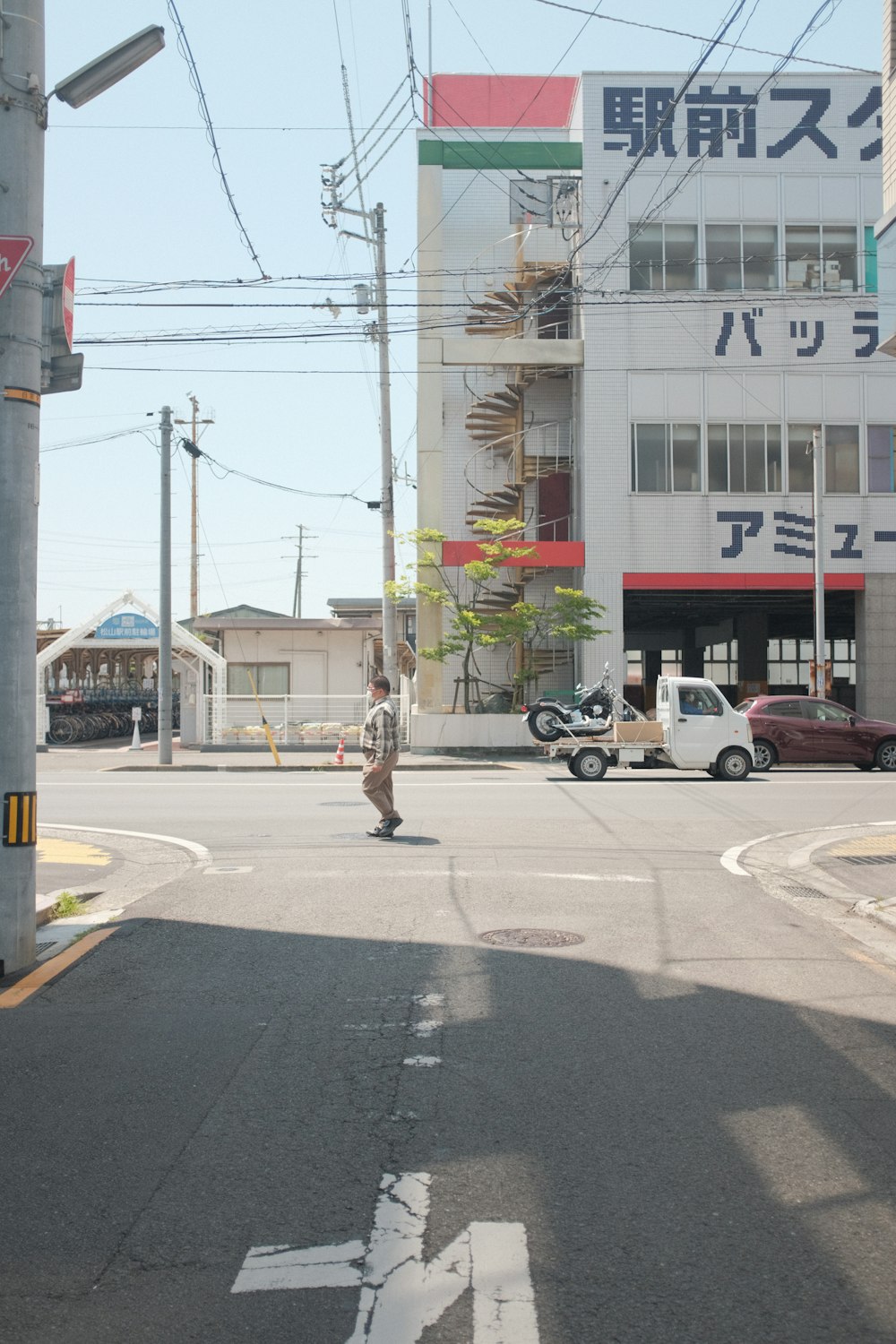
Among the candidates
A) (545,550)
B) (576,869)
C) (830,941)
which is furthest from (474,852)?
(545,550)

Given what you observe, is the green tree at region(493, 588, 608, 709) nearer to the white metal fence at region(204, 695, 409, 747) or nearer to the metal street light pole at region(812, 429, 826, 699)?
the white metal fence at region(204, 695, 409, 747)

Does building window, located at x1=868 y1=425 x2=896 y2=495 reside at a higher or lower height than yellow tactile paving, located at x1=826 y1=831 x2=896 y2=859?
higher

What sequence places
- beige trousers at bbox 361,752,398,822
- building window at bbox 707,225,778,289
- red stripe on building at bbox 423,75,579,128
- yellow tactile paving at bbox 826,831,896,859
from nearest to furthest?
1. yellow tactile paving at bbox 826,831,896,859
2. beige trousers at bbox 361,752,398,822
3. building window at bbox 707,225,778,289
4. red stripe on building at bbox 423,75,579,128

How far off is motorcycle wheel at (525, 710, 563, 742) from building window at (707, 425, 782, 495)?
12799 millimetres

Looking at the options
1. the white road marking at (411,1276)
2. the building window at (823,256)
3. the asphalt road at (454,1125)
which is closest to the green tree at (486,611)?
the building window at (823,256)

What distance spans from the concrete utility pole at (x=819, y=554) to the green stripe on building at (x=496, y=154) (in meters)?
11.1

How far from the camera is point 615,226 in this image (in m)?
32.8

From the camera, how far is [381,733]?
13695 millimetres

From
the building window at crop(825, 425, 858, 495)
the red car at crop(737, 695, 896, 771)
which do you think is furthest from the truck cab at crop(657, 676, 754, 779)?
the building window at crop(825, 425, 858, 495)

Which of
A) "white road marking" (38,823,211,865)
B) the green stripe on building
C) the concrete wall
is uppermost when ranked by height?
the green stripe on building

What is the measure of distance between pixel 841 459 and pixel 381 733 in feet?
76.9

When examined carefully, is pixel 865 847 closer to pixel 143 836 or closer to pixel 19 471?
pixel 143 836

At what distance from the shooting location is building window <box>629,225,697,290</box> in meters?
33.1

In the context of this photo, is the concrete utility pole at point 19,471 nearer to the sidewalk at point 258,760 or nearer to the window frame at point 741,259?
the sidewalk at point 258,760
